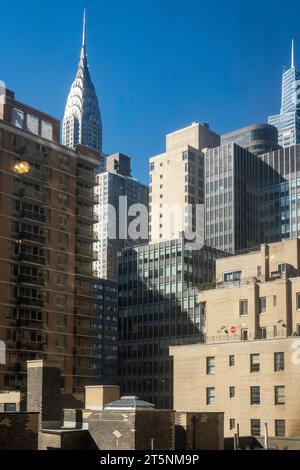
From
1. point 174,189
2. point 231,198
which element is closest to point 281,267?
point 231,198

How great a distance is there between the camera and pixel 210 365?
71125 mm

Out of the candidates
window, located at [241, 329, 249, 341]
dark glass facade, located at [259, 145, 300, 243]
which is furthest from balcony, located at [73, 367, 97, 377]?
dark glass facade, located at [259, 145, 300, 243]

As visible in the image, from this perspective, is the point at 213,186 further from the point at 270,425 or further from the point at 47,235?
the point at 270,425

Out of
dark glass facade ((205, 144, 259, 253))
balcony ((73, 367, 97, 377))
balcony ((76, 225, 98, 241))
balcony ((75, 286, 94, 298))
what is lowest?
balcony ((73, 367, 97, 377))

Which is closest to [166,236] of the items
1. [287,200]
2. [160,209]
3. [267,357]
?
[160,209]

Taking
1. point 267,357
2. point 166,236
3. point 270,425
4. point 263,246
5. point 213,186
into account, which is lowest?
point 270,425

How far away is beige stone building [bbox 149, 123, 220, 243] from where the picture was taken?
174m

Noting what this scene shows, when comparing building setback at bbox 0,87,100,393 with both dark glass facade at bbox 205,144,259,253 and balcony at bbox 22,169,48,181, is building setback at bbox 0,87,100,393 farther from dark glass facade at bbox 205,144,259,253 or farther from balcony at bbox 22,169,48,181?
dark glass facade at bbox 205,144,259,253

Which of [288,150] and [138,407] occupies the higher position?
[288,150]

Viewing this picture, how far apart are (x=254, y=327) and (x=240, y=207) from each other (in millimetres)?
97255

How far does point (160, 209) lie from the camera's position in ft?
582

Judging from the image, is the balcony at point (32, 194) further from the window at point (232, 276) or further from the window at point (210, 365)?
the window at point (210, 365)

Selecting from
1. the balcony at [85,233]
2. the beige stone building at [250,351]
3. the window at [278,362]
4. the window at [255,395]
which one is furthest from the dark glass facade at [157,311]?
the window at [278,362]

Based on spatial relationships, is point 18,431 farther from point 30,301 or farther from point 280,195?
point 280,195
